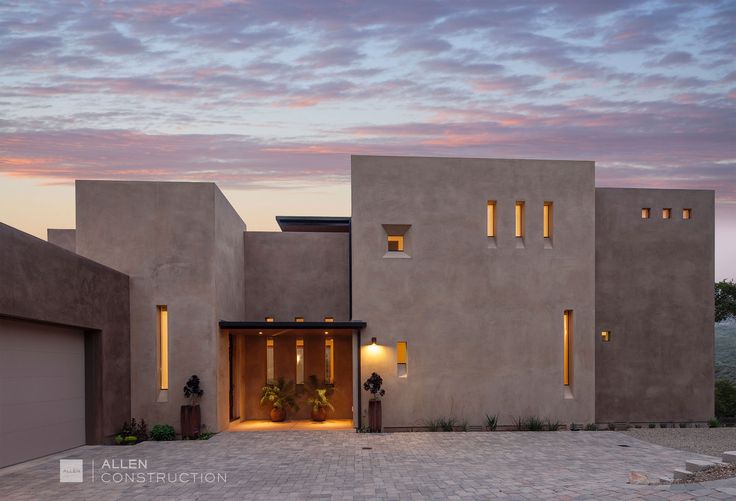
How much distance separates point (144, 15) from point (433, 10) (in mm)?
6733

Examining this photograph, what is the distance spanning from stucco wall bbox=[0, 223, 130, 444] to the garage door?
33 centimetres

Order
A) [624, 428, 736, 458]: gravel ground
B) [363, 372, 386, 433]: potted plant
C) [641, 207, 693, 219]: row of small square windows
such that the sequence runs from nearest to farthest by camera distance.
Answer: [624, 428, 736, 458]: gravel ground → [363, 372, 386, 433]: potted plant → [641, 207, 693, 219]: row of small square windows

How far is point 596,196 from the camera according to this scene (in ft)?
57.6

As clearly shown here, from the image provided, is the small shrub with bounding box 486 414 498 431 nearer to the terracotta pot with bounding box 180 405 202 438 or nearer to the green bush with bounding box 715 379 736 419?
the terracotta pot with bounding box 180 405 202 438

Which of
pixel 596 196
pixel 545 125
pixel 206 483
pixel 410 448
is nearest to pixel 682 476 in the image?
pixel 410 448

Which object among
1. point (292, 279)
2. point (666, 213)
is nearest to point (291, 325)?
point (292, 279)

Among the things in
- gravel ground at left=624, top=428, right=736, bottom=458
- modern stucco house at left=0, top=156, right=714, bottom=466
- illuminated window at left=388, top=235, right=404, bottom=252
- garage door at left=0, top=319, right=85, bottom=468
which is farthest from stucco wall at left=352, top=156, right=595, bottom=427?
garage door at left=0, top=319, right=85, bottom=468

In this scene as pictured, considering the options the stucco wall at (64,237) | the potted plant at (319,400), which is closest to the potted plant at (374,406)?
the potted plant at (319,400)

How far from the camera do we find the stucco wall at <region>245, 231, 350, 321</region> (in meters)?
19.1

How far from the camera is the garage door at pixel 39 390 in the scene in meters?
10.7

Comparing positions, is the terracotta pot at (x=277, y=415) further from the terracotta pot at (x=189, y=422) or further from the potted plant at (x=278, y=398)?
the terracotta pot at (x=189, y=422)

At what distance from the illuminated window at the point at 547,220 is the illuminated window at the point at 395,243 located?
407 centimetres

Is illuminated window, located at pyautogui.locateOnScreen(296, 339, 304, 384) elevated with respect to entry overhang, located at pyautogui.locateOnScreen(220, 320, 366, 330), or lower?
lower

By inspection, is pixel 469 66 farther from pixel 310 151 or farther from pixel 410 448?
pixel 410 448
